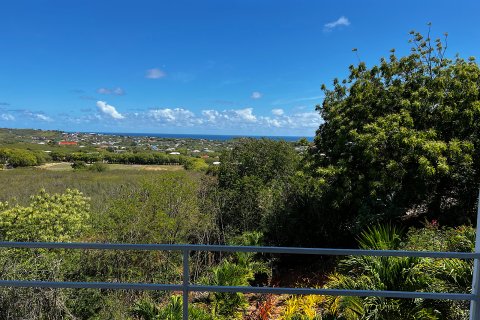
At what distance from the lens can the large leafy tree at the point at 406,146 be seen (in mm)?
8328

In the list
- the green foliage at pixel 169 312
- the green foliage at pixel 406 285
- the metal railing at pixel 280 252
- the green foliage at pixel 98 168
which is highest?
the metal railing at pixel 280 252

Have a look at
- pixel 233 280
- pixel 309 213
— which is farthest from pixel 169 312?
pixel 309 213

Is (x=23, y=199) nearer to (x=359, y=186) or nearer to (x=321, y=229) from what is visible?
(x=321, y=229)

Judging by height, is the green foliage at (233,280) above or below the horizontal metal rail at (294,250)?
below

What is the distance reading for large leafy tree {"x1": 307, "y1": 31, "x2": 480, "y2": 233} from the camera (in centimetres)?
833

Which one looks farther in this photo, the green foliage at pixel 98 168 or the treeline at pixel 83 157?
the treeline at pixel 83 157

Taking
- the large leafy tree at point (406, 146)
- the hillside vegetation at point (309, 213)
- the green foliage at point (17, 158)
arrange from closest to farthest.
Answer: the hillside vegetation at point (309, 213) → the large leafy tree at point (406, 146) → the green foliage at point (17, 158)

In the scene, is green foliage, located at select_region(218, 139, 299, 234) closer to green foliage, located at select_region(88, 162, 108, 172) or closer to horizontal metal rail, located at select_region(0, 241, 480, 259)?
horizontal metal rail, located at select_region(0, 241, 480, 259)

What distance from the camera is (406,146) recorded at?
8.38m

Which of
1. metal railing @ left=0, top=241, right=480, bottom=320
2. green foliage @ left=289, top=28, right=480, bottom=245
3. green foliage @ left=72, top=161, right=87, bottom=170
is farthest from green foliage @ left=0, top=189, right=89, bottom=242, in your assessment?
green foliage @ left=72, top=161, right=87, bottom=170

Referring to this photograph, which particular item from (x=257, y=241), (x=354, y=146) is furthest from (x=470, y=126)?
(x=257, y=241)

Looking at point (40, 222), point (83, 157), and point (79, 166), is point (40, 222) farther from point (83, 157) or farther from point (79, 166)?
point (83, 157)

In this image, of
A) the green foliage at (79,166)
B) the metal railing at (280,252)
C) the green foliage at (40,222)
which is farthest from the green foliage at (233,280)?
the green foliage at (79,166)

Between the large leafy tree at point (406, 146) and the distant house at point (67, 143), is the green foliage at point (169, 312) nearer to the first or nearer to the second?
the large leafy tree at point (406, 146)
